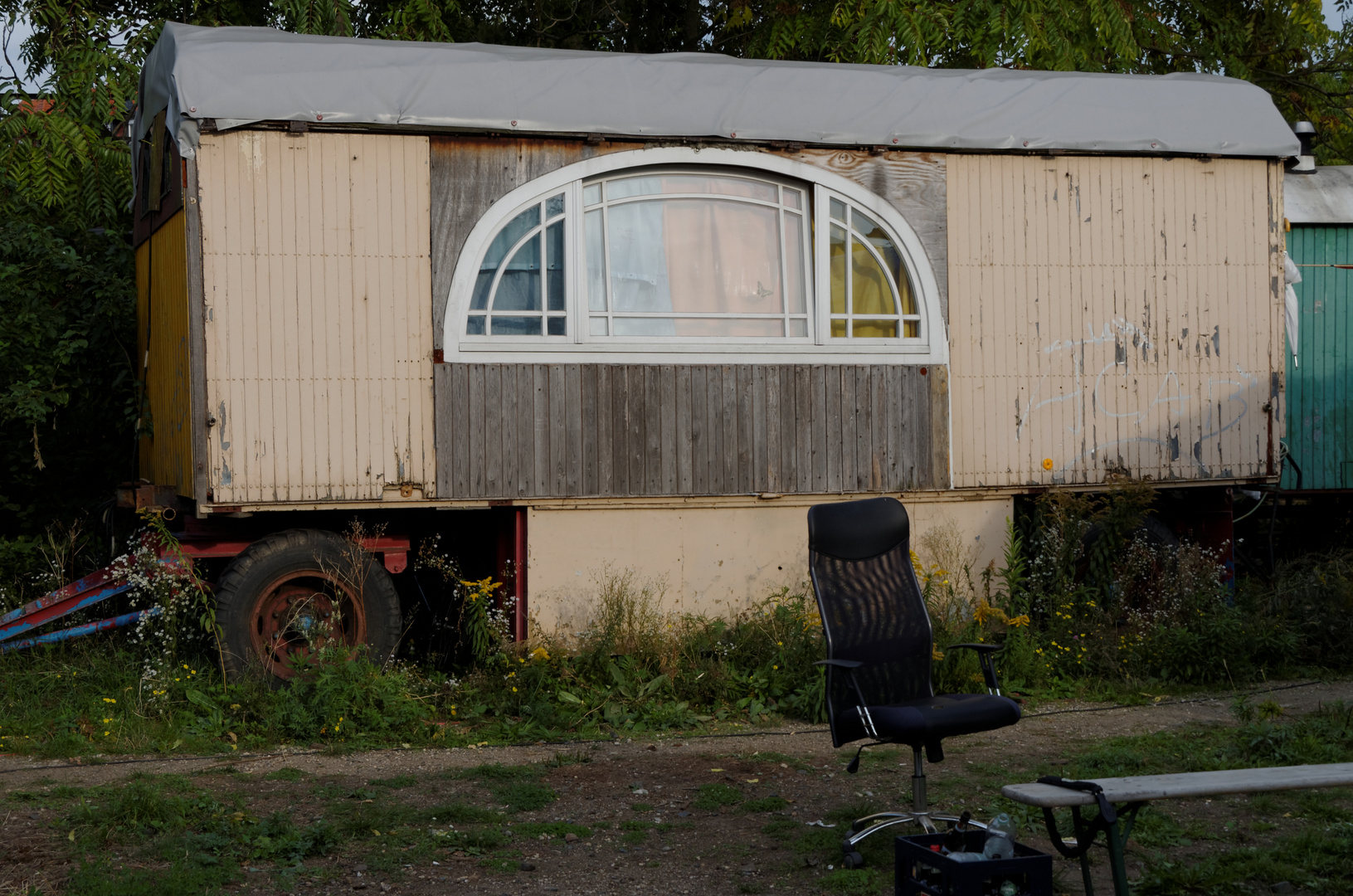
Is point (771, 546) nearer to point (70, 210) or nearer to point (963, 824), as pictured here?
point (963, 824)

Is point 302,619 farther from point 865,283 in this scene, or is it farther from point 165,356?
point 865,283

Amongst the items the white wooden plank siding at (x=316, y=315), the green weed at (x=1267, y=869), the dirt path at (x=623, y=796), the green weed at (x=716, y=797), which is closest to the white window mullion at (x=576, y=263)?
the white wooden plank siding at (x=316, y=315)

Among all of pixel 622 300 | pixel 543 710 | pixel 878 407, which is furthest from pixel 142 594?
pixel 878 407

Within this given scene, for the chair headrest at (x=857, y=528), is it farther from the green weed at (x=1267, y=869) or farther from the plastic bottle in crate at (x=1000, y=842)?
the green weed at (x=1267, y=869)

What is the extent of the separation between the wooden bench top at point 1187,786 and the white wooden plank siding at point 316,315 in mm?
Answer: 4629

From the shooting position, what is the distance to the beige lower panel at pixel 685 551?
7.93m

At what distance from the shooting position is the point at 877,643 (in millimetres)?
5504

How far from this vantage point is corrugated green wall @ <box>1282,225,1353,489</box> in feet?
36.7

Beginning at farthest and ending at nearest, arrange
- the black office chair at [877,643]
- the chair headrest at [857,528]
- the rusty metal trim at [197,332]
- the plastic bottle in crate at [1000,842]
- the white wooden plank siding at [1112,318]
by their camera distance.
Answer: the white wooden plank siding at [1112,318]
the rusty metal trim at [197,332]
the chair headrest at [857,528]
the black office chair at [877,643]
the plastic bottle in crate at [1000,842]

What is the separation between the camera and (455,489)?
7.72 m

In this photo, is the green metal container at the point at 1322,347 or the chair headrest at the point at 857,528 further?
the green metal container at the point at 1322,347

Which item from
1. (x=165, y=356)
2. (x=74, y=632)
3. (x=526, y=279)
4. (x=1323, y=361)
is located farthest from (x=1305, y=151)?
(x=74, y=632)

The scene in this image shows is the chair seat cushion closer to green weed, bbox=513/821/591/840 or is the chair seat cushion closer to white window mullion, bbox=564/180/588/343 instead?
green weed, bbox=513/821/591/840

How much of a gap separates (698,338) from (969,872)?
474 cm
